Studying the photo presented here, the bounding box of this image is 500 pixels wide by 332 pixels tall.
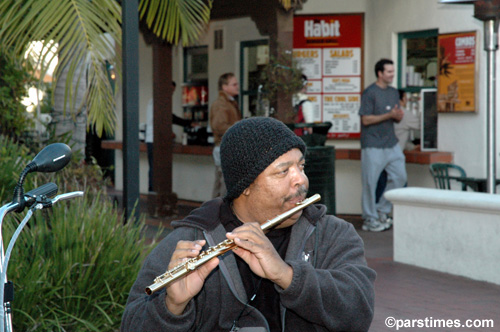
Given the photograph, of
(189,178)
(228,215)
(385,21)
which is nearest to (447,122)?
(385,21)

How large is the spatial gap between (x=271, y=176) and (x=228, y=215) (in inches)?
9.9

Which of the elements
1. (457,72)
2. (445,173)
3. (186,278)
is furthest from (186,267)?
(457,72)

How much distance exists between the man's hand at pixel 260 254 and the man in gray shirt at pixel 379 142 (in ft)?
23.6

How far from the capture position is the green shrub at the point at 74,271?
4.50m

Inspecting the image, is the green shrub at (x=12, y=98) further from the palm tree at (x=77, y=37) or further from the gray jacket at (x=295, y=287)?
the gray jacket at (x=295, y=287)

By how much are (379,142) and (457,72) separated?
A: 1.36 m

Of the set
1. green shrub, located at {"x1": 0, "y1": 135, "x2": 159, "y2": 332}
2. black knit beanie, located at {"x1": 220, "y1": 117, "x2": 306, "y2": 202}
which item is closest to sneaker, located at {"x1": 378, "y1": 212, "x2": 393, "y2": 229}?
green shrub, located at {"x1": 0, "y1": 135, "x2": 159, "y2": 332}

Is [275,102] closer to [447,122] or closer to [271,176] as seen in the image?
[447,122]

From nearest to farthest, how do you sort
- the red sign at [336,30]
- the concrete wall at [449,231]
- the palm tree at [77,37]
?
the palm tree at [77,37] < the concrete wall at [449,231] < the red sign at [336,30]

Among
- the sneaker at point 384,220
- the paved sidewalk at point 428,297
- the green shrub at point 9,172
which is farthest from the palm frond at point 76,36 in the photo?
the sneaker at point 384,220

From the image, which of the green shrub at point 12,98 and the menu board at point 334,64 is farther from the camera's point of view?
the menu board at point 334,64

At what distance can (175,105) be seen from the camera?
13.5 metres

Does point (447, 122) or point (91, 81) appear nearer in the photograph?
point (91, 81)

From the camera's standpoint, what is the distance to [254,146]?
2.71 metres
